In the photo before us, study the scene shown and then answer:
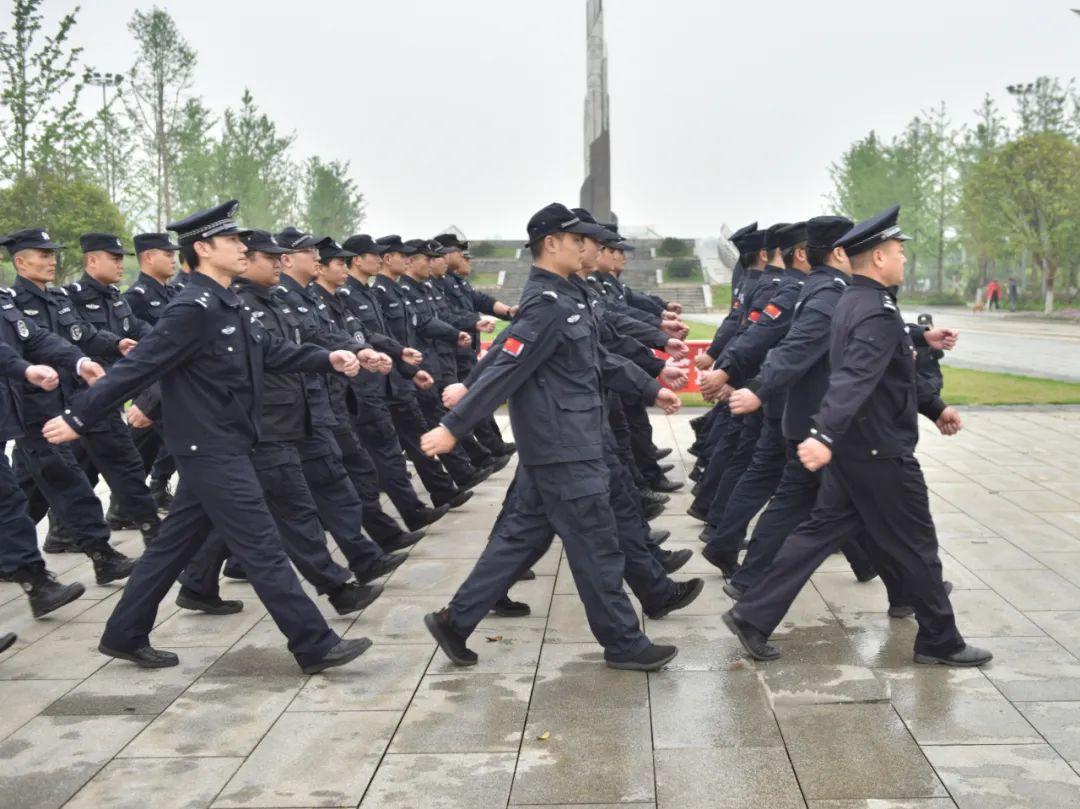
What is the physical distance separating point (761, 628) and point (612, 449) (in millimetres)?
1087

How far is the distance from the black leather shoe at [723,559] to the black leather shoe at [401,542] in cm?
210

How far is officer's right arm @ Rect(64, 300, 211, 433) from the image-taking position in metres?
5.54

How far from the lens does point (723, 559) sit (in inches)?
293

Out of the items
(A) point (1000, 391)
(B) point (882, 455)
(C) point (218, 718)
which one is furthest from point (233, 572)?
(A) point (1000, 391)

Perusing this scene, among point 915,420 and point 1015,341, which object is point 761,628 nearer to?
point 915,420

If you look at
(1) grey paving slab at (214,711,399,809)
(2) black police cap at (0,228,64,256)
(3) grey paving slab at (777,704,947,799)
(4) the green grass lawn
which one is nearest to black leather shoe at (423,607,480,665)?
(1) grey paving slab at (214,711,399,809)

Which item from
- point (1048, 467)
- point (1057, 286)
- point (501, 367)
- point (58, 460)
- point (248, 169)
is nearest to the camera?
point (501, 367)

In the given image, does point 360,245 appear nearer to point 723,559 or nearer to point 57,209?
point 723,559

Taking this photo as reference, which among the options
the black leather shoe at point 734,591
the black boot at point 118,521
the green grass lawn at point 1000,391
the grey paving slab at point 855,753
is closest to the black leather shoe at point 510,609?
the black leather shoe at point 734,591

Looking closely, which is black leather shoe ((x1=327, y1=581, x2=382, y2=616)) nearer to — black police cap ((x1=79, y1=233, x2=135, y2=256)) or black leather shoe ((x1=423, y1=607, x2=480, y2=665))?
black leather shoe ((x1=423, y1=607, x2=480, y2=665))

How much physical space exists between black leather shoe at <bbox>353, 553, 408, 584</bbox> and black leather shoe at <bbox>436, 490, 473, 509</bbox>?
81.2 inches

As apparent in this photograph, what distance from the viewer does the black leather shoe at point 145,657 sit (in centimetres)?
587

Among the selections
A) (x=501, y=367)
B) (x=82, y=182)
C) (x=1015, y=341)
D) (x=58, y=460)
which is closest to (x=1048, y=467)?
(x=501, y=367)

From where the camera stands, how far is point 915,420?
567cm
